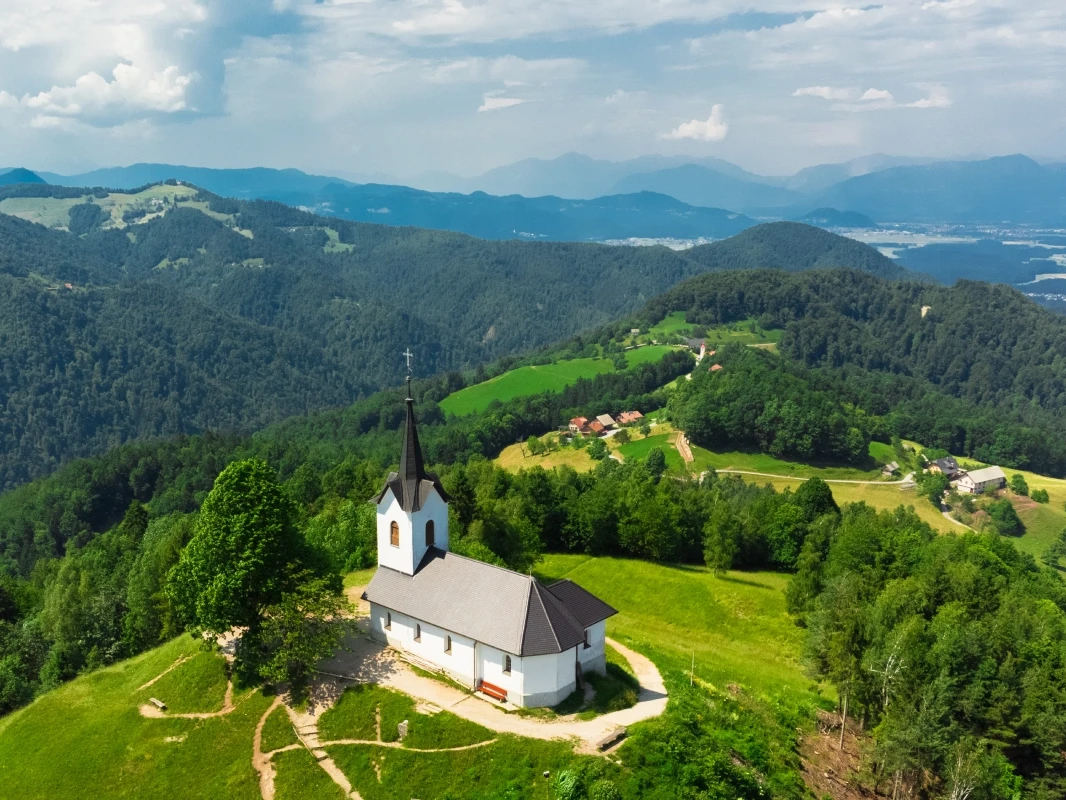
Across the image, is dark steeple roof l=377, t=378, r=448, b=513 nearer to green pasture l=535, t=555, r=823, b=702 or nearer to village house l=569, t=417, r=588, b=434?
green pasture l=535, t=555, r=823, b=702

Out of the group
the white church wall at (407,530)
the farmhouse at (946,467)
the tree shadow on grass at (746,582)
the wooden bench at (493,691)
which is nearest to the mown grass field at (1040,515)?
the farmhouse at (946,467)

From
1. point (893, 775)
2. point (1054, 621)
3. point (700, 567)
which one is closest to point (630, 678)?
point (893, 775)

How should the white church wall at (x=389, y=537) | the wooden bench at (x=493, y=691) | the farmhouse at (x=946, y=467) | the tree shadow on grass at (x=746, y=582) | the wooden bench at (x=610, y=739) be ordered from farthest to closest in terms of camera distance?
the farmhouse at (x=946, y=467), the tree shadow on grass at (x=746, y=582), the white church wall at (x=389, y=537), the wooden bench at (x=493, y=691), the wooden bench at (x=610, y=739)

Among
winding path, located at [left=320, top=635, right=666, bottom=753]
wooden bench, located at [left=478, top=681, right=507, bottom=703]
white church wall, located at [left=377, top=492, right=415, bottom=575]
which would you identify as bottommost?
winding path, located at [left=320, top=635, right=666, bottom=753]

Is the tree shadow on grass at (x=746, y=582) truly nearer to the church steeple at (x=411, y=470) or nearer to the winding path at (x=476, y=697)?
the winding path at (x=476, y=697)

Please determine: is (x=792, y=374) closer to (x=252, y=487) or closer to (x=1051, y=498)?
(x=1051, y=498)

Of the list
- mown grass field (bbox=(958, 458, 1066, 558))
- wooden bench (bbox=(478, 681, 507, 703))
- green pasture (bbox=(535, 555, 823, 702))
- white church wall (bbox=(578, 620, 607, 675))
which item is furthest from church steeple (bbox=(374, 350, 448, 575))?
mown grass field (bbox=(958, 458, 1066, 558))

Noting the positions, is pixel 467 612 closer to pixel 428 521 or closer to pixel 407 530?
pixel 407 530
